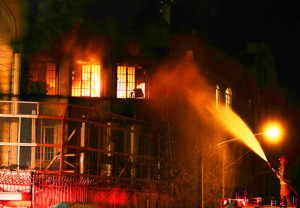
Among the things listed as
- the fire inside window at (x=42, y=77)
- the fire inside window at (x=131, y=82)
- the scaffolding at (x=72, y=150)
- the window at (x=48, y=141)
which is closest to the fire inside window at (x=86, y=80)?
the scaffolding at (x=72, y=150)

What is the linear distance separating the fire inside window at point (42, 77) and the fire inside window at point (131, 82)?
4339 mm

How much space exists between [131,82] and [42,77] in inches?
232

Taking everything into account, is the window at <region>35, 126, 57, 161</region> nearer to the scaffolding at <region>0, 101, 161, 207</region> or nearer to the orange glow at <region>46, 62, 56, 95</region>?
the scaffolding at <region>0, 101, 161, 207</region>

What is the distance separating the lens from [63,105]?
123 feet

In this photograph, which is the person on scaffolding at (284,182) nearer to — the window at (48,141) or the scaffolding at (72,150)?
the scaffolding at (72,150)

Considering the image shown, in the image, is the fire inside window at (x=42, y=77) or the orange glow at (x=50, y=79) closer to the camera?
the fire inside window at (x=42, y=77)

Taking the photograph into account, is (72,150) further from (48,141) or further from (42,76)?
(42,76)

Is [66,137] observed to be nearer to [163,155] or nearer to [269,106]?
[163,155]

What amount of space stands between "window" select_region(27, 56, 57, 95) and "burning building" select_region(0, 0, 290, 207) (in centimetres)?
6

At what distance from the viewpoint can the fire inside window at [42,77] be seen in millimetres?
38062

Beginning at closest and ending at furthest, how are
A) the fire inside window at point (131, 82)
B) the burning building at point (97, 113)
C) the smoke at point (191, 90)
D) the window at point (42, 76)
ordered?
the burning building at point (97, 113), the window at point (42, 76), the fire inside window at point (131, 82), the smoke at point (191, 90)

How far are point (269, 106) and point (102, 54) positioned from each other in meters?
25.0

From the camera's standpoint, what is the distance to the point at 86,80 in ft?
129

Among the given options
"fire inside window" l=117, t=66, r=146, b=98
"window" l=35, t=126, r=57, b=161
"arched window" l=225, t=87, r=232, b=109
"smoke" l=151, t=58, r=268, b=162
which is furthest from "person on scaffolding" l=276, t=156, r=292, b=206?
"arched window" l=225, t=87, r=232, b=109
